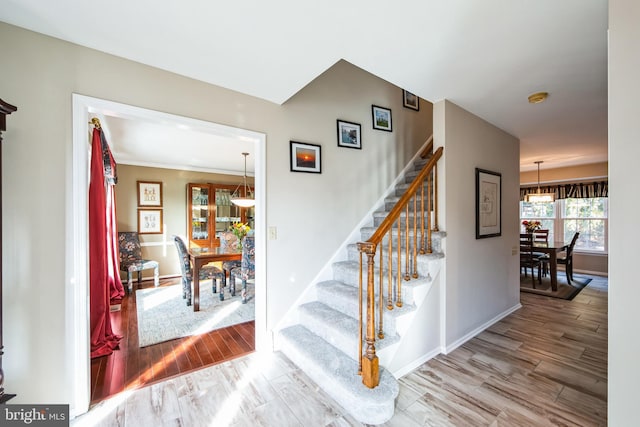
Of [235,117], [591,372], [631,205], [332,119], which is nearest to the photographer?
[631,205]

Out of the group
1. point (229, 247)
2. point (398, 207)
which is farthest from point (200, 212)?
point (398, 207)

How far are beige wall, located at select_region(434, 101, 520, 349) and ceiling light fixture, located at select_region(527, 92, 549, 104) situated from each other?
494mm

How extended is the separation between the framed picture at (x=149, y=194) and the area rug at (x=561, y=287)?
6899 mm

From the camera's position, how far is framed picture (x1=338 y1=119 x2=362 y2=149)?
9.56 ft

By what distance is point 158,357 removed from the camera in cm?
234

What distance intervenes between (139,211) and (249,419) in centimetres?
476

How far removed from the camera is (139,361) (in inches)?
89.2

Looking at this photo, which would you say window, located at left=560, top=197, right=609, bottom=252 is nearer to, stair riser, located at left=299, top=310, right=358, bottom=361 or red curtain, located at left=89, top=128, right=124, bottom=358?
stair riser, located at left=299, top=310, right=358, bottom=361

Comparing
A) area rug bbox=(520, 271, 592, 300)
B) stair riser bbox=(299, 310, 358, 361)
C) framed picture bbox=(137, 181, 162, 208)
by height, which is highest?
framed picture bbox=(137, 181, 162, 208)

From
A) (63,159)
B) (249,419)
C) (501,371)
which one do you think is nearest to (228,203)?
(63,159)

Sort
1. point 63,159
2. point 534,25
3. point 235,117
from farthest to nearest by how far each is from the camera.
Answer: point 235,117 < point 63,159 < point 534,25

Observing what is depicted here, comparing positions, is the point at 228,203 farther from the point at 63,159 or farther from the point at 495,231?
the point at 495,231

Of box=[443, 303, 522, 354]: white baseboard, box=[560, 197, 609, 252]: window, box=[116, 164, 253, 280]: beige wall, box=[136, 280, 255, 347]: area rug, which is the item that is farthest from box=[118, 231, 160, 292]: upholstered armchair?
box=[560, 197, 609, 252]: window

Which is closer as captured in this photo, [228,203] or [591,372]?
[591,372]
